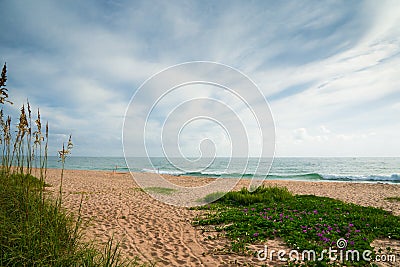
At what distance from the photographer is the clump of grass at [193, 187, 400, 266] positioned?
573 centimetres

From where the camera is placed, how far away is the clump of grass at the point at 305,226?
18.8ft

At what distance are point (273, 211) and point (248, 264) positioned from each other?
4.14 meters

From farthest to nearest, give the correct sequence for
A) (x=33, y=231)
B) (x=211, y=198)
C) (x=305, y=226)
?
(x=211, y=198)
(x=305, y=226)
(x=33, y=231)

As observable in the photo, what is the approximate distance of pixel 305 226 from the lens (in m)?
6.72

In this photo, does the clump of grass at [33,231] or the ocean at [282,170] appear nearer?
the clump of grass at [33,231]

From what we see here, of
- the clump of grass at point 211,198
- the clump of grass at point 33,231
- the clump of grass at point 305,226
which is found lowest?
the clump of grass at point 211,198

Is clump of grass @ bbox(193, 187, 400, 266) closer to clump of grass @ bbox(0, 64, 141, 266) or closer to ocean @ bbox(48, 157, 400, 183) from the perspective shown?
clump of grass @ bbox(0, 64, 141, 266)

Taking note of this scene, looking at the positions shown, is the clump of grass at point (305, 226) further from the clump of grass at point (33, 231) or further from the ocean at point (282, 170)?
the ocean at point (282, 170)

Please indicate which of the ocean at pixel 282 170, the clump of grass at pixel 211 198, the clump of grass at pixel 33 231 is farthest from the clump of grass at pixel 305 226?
the ocean at pixel 282 170

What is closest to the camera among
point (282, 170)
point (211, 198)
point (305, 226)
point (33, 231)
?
point (33, 231)

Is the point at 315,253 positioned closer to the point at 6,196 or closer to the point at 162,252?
the point at 162,252

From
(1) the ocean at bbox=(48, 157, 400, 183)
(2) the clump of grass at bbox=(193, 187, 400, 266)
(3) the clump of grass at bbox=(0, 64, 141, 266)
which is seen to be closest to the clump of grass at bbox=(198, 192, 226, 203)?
(2) the clump of grass at bbox=(193, 187, 400, 266)

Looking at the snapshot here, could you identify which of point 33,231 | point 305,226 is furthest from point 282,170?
point 33,231

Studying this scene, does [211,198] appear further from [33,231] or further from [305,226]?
[33,231]
